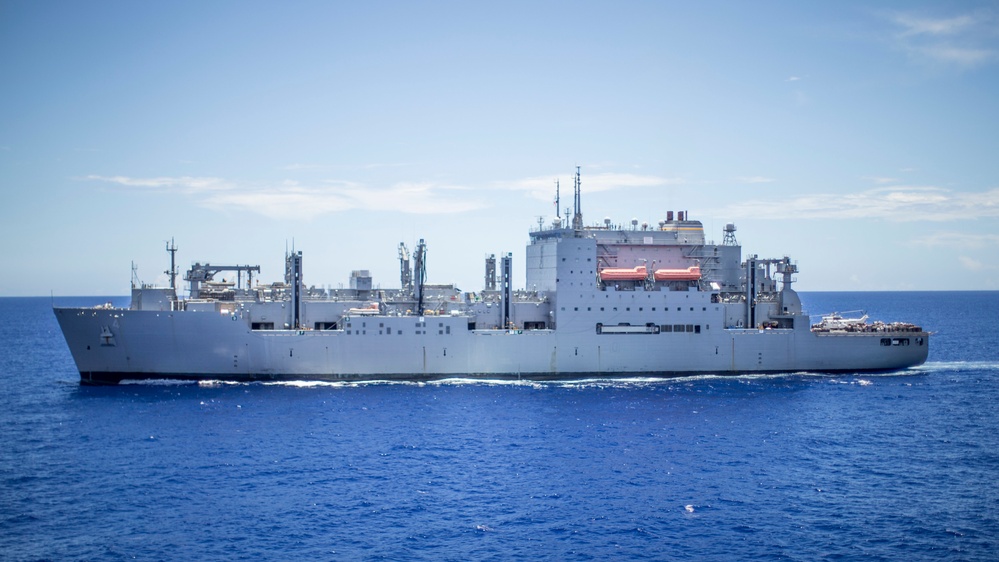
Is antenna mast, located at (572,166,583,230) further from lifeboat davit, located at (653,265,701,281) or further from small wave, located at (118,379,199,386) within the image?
small wave, located at (118,379,199,386)

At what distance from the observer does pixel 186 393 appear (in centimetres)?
3641

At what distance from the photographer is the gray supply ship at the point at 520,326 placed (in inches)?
1522

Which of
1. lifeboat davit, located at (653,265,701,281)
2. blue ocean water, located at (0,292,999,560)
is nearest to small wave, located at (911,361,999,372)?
blue ocean water, located at (0,292,999,560)

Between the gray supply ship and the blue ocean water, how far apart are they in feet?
5.14

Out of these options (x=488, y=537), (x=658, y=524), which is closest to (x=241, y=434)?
(x=488, y=537)

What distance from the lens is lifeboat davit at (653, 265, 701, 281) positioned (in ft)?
136

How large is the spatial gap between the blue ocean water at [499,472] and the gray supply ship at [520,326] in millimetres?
1567

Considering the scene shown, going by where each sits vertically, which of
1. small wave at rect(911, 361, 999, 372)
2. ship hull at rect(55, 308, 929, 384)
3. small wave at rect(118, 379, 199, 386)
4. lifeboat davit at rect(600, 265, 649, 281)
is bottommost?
small wave at rect(118, 379, 199, 386)

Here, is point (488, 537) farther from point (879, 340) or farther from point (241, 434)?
point (879, 340)

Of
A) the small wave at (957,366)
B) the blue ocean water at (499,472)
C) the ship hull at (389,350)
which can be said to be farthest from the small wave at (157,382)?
the small wave at (957,366)

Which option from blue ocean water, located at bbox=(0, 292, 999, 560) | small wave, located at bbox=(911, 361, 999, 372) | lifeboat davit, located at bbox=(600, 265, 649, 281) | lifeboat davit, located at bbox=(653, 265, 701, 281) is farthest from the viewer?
small wave, located at bbox=(911, 361, 999, 372)

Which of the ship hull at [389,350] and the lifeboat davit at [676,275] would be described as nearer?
the ship hull at [389,350]

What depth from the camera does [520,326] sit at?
4209 centimetres

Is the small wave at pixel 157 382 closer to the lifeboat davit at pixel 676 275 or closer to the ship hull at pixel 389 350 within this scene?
the ship hull at pixel 389 350
